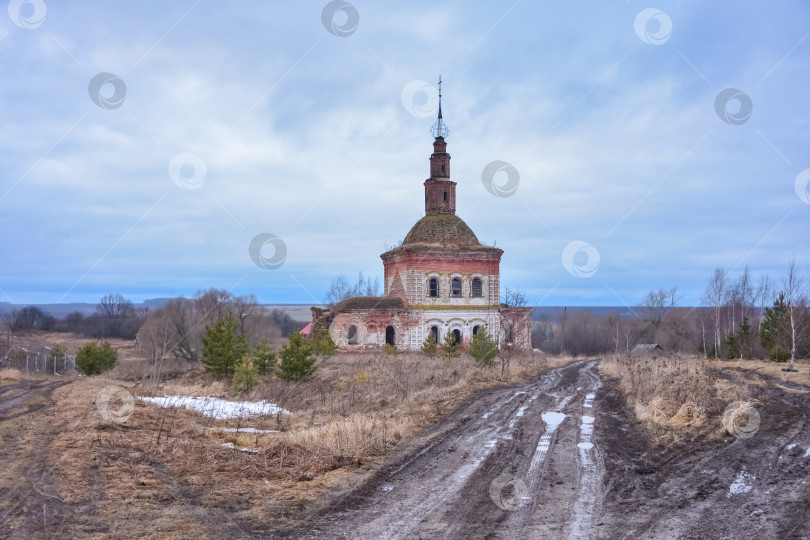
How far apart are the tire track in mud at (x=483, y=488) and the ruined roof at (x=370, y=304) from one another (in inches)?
966

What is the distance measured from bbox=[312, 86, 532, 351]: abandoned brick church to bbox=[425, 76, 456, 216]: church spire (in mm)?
1052

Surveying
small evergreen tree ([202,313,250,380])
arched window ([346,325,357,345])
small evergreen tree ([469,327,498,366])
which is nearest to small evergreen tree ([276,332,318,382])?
small evergreen tree ([202,313,250,380])

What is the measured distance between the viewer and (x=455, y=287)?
3884 cm

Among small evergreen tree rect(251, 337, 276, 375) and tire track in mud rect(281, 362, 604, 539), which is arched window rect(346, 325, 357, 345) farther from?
tire track in mud rect(281, 362, 604, 539)

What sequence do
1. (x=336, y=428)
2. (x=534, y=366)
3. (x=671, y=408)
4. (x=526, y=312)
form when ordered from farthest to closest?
1. (x=526, y=312)
2. (x=534, y=366)
3. (x=671, y=408)
4. (x=336, y=428)

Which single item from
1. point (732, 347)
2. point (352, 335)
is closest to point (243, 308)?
point (352, 335)

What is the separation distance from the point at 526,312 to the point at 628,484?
1309 inches

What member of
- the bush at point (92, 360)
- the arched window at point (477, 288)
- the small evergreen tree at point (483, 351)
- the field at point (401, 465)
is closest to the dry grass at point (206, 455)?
the field at point (401, 465)

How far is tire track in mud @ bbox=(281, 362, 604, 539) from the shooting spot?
252 inches

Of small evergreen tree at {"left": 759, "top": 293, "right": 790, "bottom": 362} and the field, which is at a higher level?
small evergreen tree at {"left": 759, "top": 293, "right": 790, "bottom": 362}

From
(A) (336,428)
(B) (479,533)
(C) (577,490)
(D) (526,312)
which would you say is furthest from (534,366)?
(B) (479,533)

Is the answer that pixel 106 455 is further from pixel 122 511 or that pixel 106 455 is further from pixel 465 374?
pixel 465 374

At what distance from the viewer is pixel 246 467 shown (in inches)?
343

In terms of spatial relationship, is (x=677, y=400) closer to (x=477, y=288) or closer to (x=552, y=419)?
(x=552, y=419)
